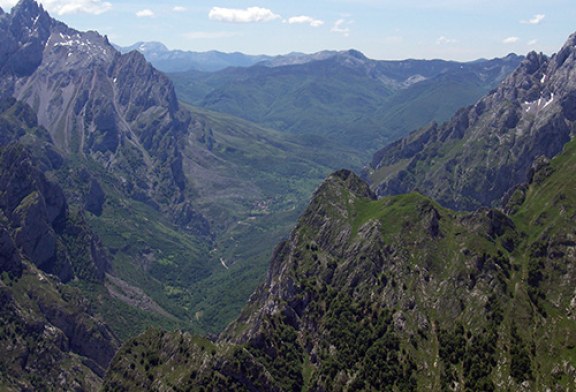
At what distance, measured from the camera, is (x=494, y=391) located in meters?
195

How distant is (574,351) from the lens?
651ft

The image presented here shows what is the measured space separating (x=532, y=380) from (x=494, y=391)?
1154 cm

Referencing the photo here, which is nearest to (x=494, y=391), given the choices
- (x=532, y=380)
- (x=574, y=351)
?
(x=532, y=380)

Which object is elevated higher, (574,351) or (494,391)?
(574,351)

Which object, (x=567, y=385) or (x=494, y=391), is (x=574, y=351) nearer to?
(x=567, y=385)

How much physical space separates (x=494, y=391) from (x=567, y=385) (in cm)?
2018

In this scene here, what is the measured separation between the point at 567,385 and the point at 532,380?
971cm

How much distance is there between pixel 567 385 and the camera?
18938cm

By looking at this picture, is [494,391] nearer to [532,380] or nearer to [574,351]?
[532,380]

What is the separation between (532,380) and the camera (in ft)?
640

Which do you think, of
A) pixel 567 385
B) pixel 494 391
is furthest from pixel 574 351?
pixel 494 391

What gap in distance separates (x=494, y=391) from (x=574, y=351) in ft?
89.7
